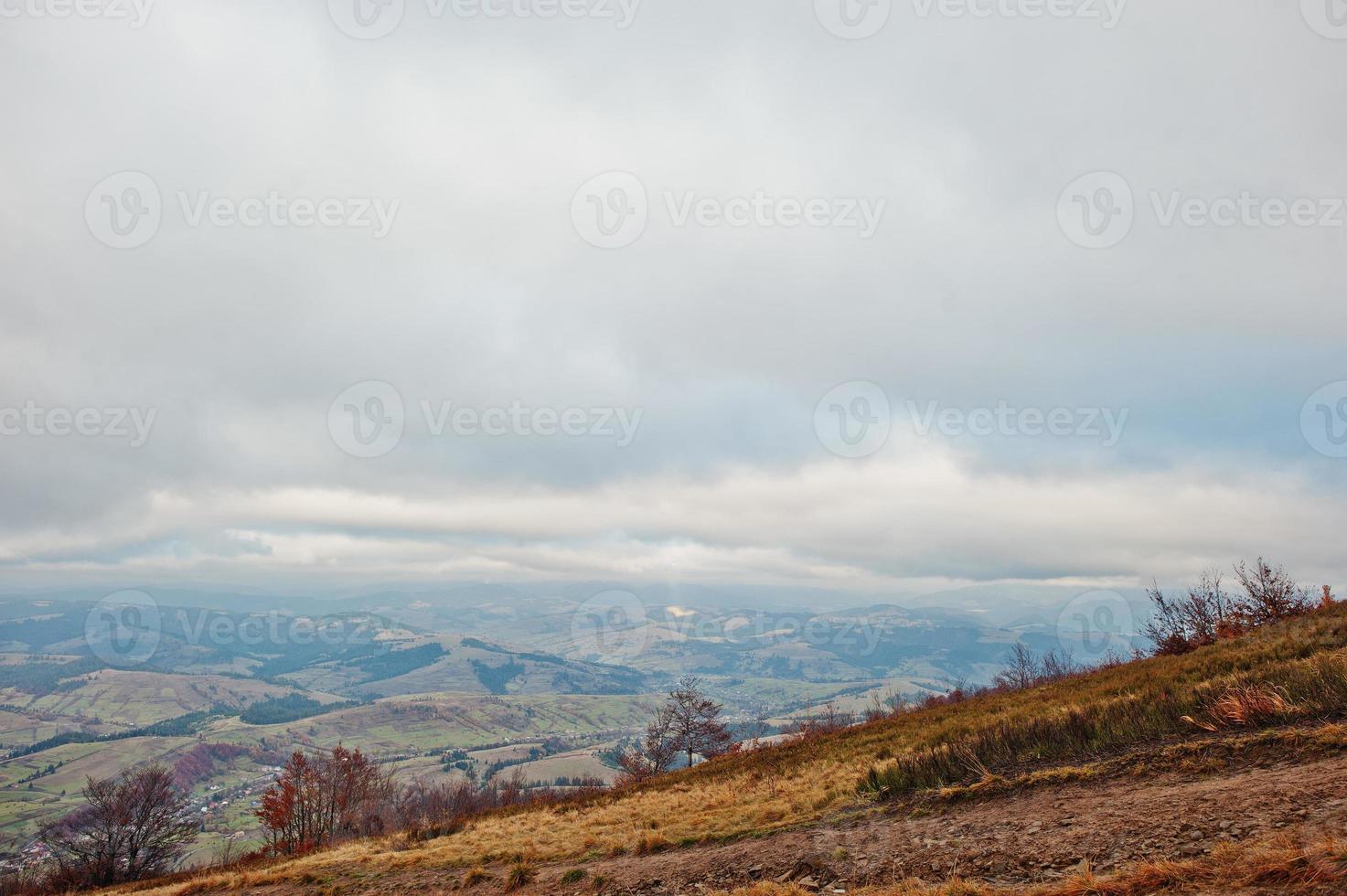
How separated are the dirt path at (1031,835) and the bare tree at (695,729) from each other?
1843 inches

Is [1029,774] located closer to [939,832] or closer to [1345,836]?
[939,832]

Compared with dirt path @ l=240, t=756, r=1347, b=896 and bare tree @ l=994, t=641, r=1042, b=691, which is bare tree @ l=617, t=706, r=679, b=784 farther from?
dirt path @ l=240, t=756, r=1347, b=896

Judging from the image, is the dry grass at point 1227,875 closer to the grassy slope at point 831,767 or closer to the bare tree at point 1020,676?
the grassy slope at point 831,767

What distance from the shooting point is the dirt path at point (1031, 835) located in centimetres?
843

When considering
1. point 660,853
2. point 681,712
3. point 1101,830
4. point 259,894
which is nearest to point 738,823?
point 660,853

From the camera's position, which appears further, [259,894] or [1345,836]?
[259,894]

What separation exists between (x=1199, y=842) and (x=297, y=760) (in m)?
80.6

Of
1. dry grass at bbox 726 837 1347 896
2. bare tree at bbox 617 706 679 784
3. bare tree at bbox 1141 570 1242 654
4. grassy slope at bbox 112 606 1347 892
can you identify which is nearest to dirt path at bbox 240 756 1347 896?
dry grass at bbox 726 837 1347 896

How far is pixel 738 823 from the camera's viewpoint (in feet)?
51.0

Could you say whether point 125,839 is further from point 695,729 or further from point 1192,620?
point 1192,620

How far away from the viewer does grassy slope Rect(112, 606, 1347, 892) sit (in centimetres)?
1395

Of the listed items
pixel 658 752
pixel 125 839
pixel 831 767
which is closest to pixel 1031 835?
pixel 831 767

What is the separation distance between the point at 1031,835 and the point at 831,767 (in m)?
12.1

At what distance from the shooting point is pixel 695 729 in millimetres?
58875
